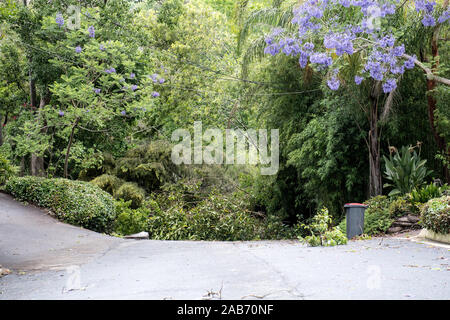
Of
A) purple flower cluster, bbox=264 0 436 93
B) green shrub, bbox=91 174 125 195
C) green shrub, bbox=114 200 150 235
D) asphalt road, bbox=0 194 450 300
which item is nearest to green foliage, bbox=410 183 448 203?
asphalt road, bbox=0 194 450 300

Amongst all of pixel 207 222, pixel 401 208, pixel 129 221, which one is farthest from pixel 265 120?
pixel 401 208

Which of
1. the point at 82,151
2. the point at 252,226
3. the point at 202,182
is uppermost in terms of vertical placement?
the point at 82,151

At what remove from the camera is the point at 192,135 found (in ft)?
71.5

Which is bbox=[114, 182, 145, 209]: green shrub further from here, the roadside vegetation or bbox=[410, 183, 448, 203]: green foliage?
bbox=[410, 183, 448, 203]: green foliage

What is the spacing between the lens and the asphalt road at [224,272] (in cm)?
432

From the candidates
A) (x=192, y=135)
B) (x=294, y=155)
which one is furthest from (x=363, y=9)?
(x=192, y=135)

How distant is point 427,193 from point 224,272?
6.76 meters

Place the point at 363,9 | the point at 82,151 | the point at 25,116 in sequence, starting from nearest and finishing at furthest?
the point at 363,9, the point at 82,151, the point at 25,116

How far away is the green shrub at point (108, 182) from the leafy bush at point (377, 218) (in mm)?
9178

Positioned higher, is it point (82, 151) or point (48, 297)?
point (82, 151)

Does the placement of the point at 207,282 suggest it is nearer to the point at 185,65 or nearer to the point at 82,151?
the point at 82,151

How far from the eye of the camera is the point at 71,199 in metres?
13.0

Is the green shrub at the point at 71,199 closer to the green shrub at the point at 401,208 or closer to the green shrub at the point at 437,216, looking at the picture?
the green shrub at the point at 401,208

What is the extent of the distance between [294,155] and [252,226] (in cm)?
276
